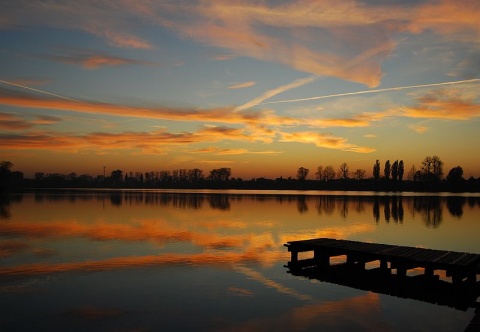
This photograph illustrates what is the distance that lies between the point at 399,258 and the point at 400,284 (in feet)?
3.62

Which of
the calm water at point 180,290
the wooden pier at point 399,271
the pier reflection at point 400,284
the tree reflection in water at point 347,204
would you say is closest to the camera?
the calm water at point 180,290

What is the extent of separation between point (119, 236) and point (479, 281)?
24.8 m

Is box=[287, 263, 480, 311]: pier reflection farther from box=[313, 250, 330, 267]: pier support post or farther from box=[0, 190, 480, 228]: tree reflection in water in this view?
box=[0, 190, 480, 228]: tree reflection in water

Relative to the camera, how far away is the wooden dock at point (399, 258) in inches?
700

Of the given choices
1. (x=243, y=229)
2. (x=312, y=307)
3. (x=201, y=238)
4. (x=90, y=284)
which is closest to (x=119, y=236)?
(x=201, y=238)

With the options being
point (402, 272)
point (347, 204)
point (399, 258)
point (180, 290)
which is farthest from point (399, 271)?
point (347, 204)

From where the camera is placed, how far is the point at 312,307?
15367 millimetres

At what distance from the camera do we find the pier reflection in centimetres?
1666

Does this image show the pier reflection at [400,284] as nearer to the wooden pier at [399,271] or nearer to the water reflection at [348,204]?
the wooden pier at [399,271]

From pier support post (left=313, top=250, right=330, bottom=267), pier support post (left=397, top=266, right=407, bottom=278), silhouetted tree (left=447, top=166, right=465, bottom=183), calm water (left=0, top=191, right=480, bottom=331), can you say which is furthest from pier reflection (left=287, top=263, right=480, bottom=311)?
silhouetted tree (left=447, top=166, right=465, bottom=183)

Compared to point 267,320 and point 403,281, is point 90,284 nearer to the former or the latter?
point 267,320

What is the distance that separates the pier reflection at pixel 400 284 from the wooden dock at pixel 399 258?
35 cm

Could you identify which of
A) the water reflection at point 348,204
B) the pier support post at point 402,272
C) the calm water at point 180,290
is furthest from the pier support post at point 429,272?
the water reflection at point 348,204

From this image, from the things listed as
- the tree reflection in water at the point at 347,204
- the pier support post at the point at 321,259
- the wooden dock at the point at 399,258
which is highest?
the wooden dock at the point at 399,258
